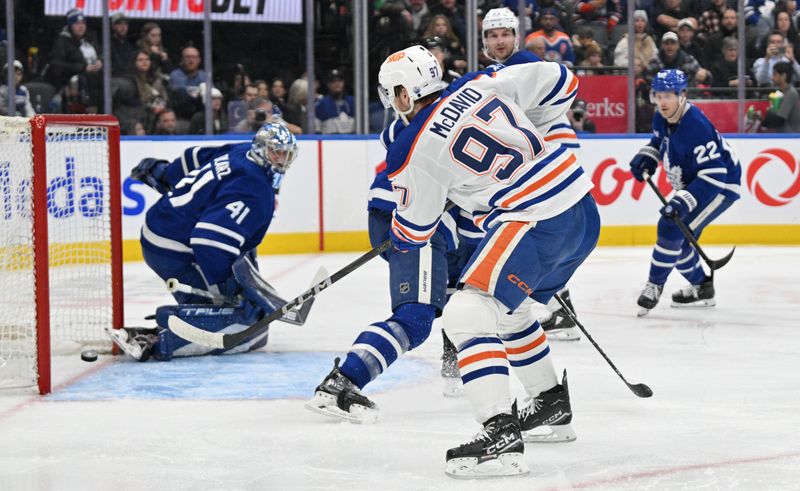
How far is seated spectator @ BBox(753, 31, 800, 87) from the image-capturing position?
855 cm

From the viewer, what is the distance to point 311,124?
8.11 metres

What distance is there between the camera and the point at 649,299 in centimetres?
506

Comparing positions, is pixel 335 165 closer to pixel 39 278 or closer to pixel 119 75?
pixel 119 75

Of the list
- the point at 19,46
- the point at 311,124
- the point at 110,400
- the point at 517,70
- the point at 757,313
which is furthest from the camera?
the point at 311,124

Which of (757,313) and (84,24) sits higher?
(84,24)

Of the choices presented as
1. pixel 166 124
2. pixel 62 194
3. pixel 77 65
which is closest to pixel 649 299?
pixel 62 194

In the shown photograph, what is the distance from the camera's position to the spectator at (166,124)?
7.74 m

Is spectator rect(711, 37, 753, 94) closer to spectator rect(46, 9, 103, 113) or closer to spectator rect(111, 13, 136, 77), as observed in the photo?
spectator rect(111, 13, 136, 77)

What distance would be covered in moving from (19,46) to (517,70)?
18.3 ft

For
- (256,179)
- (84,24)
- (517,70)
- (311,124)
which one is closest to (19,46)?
(84,24)

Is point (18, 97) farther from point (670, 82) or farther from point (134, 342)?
point (670, 82)

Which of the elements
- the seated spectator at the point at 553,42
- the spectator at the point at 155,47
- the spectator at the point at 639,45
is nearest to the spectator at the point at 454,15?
the seated spectator at the point at 553,42

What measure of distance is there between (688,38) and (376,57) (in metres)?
2.39

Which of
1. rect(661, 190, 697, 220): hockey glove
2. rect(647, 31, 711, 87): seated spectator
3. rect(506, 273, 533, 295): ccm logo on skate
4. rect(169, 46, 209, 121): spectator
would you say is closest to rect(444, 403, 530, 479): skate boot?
rect(506, 273, 533, 295): ccm logo on skate
